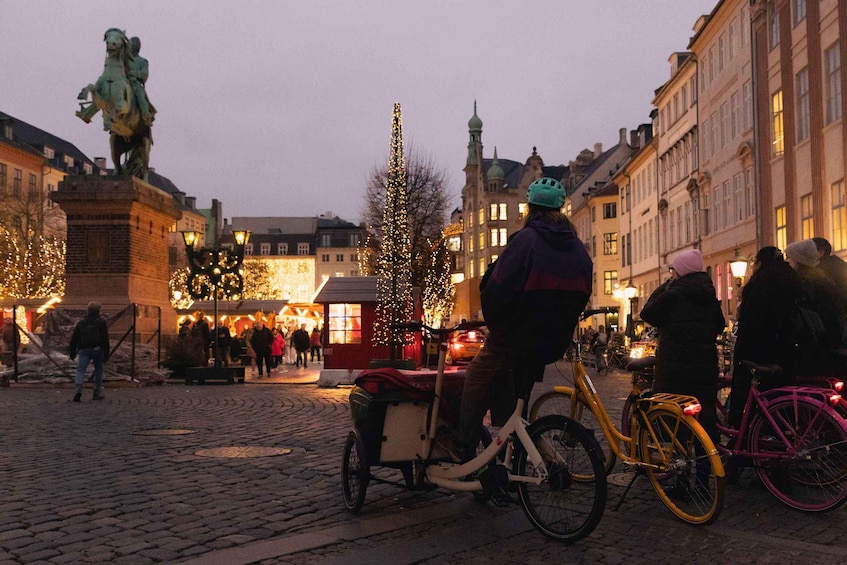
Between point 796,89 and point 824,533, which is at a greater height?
point 796,89

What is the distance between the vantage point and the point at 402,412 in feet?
20.2

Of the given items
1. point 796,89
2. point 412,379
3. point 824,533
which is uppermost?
point 796,89

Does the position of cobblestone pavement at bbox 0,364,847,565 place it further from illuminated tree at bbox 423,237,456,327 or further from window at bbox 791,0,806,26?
illuminated tree at bbox 423,237,456,327

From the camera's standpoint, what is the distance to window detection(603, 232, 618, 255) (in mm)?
73562

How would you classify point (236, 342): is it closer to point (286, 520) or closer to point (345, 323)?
point (345, 323)

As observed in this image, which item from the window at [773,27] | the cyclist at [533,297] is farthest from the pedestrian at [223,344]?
the cyclist at [533,297]

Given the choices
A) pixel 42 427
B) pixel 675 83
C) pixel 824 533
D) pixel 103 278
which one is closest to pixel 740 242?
pixel 675 83

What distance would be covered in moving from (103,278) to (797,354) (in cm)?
1884

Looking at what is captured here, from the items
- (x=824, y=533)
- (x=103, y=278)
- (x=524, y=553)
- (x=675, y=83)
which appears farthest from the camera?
(x=675, y=83)

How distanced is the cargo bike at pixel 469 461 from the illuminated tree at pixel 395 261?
17.7 metres

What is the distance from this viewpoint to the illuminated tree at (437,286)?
5262cm

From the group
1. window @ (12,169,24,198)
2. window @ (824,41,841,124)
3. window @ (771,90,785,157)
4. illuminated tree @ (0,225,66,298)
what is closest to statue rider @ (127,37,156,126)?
window @ (824,41,841,124)

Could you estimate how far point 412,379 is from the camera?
6.13 metres

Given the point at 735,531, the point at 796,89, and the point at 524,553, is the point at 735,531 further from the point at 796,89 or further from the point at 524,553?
the point at 796,89
